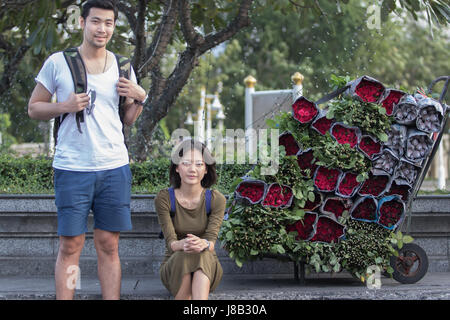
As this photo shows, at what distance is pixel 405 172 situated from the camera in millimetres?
4109

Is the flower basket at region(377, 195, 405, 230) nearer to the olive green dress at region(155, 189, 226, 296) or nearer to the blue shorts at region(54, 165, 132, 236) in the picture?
the olive green dress at region(155, 189, 226, 296)

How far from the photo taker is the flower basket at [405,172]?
13.4 ft

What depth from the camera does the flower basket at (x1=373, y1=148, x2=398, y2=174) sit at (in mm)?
4102

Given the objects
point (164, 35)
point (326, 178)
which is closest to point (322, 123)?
point (326, 178)

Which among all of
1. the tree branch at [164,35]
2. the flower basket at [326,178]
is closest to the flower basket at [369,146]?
the flower basket at [326,178]

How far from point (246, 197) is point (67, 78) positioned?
1.40 meters

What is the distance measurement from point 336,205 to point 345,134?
482 mm

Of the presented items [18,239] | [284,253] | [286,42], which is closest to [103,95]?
[284,253]

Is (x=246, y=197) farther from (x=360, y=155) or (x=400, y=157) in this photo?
(x=400, y=157)

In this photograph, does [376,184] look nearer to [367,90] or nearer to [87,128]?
[367,90]

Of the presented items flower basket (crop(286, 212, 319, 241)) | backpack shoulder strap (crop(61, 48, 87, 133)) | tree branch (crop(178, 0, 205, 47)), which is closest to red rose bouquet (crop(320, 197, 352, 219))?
flower basket (crop(286, 212, 319, 241))

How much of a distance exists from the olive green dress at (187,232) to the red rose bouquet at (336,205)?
759 millimetres

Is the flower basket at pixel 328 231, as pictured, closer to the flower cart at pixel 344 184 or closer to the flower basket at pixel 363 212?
the flower cart at pixel 344 184
